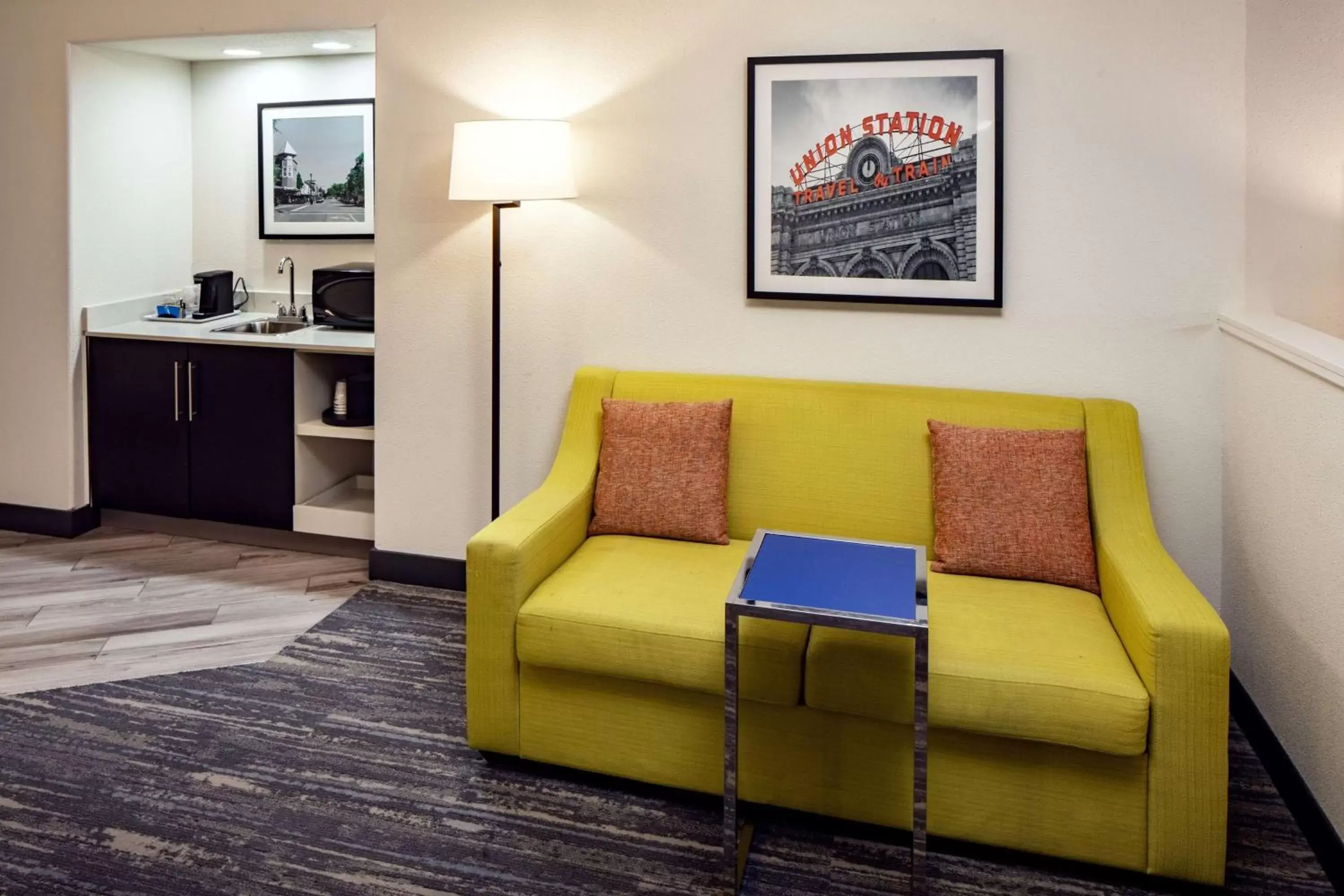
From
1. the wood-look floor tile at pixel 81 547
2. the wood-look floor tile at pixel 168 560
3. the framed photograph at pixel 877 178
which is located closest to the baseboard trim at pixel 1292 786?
the framed photograph at pixel 877 178

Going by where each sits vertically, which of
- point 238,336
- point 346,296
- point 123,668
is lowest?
point 123,668

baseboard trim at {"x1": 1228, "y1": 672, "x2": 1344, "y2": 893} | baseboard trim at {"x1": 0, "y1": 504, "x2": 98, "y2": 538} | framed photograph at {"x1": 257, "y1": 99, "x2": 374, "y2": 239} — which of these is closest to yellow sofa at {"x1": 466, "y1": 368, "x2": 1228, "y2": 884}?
baseboard trim at {"x1": 1228, "y1": 672, "x2": 1344, "y2": 893}

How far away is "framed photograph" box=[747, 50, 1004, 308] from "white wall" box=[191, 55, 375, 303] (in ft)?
5.91

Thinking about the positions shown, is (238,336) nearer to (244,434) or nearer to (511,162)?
(244,434)

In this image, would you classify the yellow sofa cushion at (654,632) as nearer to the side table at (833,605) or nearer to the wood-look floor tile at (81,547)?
the side table at (833,605)

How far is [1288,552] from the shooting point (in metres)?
2.20

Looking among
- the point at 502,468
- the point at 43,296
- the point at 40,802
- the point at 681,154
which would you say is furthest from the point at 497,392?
the point at 43,296

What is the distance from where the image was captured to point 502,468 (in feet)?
10.7

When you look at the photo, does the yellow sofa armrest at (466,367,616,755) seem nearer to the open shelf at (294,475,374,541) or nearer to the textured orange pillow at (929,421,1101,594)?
the textured orange pillow at (929,421,1101,594)

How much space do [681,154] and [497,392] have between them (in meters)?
0.84

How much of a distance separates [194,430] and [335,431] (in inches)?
21.7

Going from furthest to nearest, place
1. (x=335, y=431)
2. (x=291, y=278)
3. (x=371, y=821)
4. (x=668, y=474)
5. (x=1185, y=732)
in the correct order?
(x=291, y=278), (x=335, y=431), (x=668, y=474), (x=371, y=821), (x=1185, y=732)

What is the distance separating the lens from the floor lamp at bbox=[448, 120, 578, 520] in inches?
109

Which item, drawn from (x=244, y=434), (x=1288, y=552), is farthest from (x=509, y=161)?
(x=1288, y=552)
